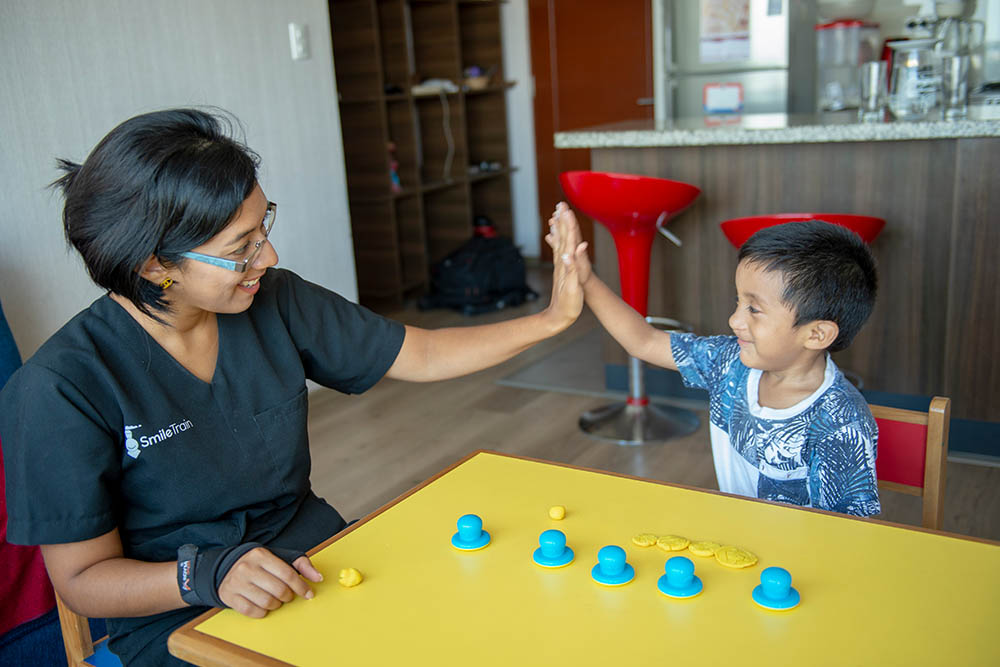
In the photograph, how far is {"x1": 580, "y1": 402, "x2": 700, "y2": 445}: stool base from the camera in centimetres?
309

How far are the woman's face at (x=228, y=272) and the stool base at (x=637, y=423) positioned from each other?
78.9 inches

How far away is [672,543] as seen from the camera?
1.03 meters

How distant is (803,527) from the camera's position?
1077 millimetres

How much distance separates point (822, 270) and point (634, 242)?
1.51 m

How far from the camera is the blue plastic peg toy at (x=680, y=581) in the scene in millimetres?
941

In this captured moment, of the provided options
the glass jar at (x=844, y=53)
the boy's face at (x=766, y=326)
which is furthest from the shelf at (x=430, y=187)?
the boy's face at (x=766, y=326)

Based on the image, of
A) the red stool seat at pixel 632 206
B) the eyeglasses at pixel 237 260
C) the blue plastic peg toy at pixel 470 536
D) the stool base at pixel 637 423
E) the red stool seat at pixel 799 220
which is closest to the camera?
the blue plastic peg toy at pixel 470 536

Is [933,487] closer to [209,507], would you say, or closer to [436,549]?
[436,549]

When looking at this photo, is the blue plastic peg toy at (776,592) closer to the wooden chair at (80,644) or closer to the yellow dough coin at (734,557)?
the yellow dough coin at (734,557)

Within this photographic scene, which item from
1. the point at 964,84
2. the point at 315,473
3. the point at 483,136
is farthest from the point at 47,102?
the point at 483,136

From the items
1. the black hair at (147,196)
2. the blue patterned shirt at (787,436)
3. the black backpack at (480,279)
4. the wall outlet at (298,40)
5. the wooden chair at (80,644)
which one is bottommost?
the black backpack at (480,279)

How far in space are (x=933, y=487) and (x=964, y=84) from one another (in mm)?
2345

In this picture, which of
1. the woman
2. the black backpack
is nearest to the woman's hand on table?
the woman

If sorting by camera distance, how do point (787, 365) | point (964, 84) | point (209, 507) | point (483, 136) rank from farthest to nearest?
point (483, 136), point (964, 84), point (787, 365), point (209, 507)
